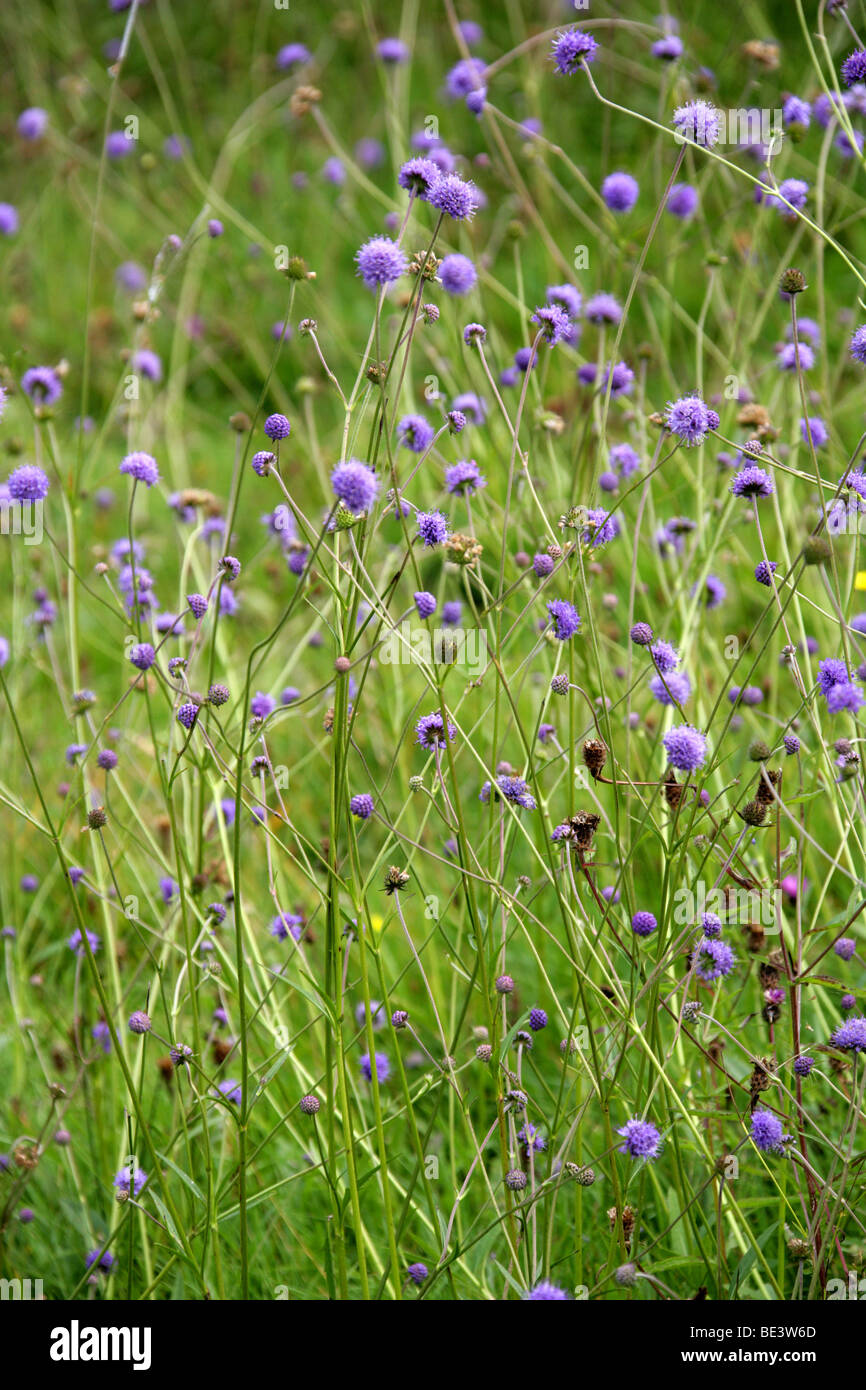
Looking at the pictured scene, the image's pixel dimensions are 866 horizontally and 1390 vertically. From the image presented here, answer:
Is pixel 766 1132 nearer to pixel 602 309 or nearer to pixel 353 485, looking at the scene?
pixel 353 485

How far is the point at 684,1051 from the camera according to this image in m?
1.78

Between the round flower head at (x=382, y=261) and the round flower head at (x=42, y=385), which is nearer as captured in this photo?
the round flower head at (x=382, y=261)

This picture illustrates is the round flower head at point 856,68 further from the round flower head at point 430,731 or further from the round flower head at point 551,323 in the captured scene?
the round flower head at point 430,731

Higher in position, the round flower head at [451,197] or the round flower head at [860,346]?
the round flower head at [451,197]

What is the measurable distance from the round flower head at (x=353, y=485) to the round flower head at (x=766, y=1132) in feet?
2.59

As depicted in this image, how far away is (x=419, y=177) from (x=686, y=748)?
0.69 m

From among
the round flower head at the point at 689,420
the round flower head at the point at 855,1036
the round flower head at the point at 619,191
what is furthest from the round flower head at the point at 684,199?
the round flower head at the point at 855,1036

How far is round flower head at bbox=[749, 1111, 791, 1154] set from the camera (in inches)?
54.1

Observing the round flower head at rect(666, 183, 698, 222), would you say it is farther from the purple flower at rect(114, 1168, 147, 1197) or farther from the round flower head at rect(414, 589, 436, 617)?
the purple flower at rect(114, 1168, 147, 1197)

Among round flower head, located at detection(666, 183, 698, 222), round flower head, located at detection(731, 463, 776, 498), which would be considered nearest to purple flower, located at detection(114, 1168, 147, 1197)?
round flower head, located at detection(731, 463, 776, 498)

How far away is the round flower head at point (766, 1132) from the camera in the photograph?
1.37m

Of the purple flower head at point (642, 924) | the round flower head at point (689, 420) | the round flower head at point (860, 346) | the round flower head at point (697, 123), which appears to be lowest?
the purple flower head at point (642, 924)
